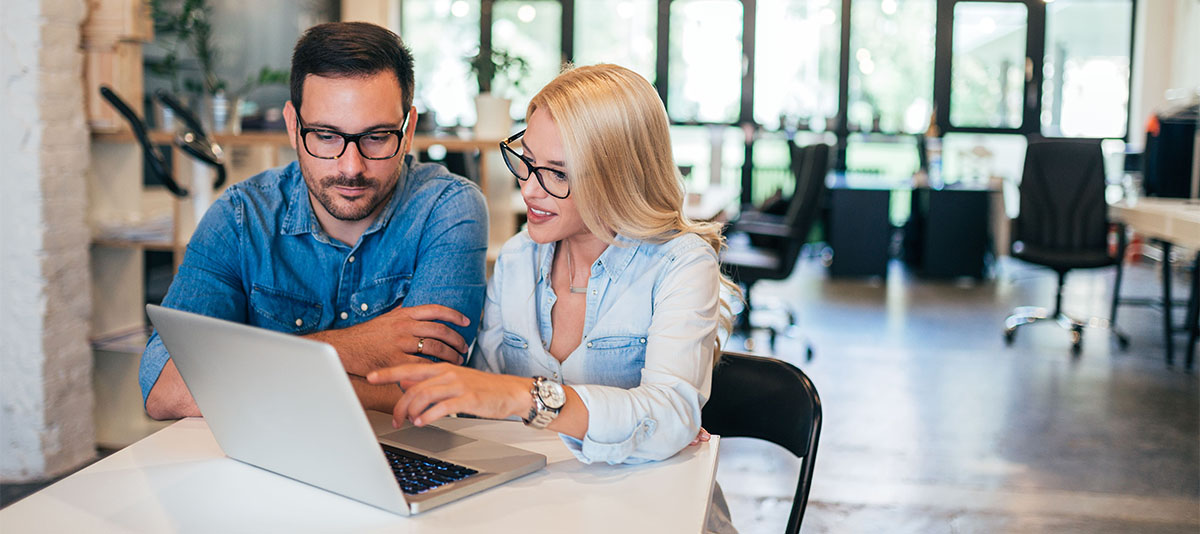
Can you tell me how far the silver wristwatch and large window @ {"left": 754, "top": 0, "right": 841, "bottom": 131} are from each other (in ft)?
26.0

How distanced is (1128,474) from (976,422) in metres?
0.66

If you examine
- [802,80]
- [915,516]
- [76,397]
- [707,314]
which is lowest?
[915,516]

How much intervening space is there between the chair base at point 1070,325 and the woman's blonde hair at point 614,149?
4.39m

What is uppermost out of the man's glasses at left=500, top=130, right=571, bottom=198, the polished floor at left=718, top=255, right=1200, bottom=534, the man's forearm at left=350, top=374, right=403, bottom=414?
the man's glasses at left=500, top=130, right=571, bottom=198

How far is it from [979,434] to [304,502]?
3266mm

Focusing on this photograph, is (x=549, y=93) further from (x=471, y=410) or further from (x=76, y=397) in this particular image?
(x=76, y=397)

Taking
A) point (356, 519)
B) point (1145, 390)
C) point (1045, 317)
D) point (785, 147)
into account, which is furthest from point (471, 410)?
point (785, 147)

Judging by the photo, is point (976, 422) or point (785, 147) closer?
point (976, 422)

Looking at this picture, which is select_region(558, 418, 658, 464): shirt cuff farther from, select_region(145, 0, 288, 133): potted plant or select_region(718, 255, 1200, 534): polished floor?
select_region(145, 0, 288, 133): potted plant

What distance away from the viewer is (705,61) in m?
9.02

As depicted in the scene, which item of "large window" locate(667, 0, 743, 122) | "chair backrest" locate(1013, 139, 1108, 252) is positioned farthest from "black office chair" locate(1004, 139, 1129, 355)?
"large window" locate(667, 0, 743, 122)

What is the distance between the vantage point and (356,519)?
107cm

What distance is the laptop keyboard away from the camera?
1.14 metres

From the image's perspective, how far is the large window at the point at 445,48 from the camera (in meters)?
9.17
